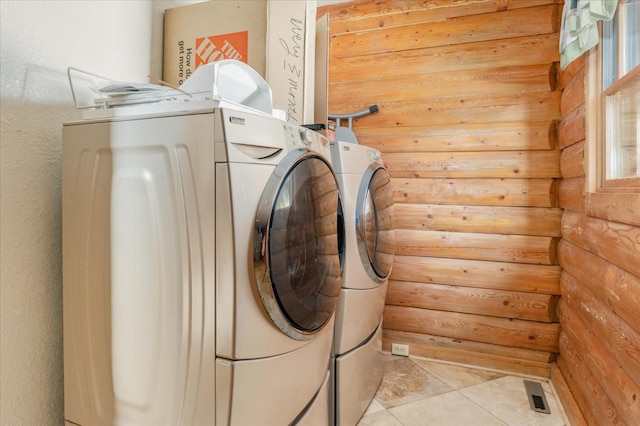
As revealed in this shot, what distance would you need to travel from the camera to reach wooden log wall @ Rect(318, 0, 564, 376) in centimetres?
233

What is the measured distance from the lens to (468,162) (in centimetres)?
247

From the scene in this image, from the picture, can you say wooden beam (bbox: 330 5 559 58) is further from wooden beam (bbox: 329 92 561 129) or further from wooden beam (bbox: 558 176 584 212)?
wooden beam (bbox: 558 176 584 212)

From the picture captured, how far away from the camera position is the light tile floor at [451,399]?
1853 mm

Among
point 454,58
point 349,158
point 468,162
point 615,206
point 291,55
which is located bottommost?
point 615,206

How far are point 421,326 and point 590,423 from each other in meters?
1.07

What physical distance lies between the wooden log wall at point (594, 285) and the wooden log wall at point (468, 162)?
0.45 feet

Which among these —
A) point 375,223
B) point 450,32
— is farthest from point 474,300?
point 450,32

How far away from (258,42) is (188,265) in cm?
111

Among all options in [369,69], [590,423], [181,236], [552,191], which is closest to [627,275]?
[590,423]

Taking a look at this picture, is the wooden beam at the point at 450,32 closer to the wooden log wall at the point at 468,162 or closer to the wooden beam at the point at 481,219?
the wooden log wall at the point at 468,162

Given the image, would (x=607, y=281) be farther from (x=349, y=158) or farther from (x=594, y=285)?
(x=349, y=158)

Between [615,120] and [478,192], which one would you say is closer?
[615,120]

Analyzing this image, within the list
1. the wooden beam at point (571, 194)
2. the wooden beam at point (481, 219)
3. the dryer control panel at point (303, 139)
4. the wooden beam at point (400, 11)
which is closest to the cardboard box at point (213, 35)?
the dryer control panel at point (303, 139)

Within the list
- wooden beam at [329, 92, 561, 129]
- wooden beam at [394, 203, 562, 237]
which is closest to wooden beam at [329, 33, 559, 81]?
wooden beam at [329, 92, 561, 129]
